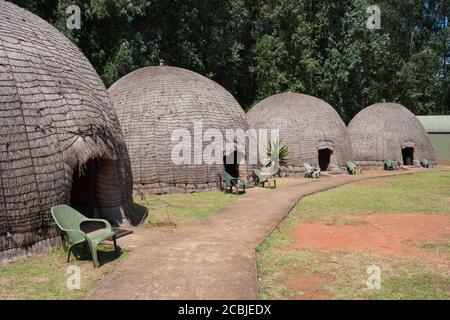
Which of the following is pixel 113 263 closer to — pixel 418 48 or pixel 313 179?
pixel 313 179

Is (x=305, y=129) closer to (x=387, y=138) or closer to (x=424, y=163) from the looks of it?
(x=387, y=138)

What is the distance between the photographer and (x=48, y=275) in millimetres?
7184

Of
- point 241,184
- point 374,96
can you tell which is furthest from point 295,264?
point 374,96

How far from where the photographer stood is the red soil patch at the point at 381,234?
8984mm

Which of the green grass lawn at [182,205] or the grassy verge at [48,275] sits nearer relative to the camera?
the grassy verge at [48,275]

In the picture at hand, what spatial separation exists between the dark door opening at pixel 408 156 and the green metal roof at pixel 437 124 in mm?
8591

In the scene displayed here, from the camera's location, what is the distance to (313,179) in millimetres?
23297

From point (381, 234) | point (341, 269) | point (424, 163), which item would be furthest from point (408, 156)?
point (341, 269)

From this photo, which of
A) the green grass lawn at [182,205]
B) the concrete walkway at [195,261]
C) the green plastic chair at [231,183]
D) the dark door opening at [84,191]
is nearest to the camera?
the concrete walkway at [195,261]

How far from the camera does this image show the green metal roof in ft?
123

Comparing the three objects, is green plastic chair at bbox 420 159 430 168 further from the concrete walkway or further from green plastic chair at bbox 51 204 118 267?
green plastic chair at bbox 51 204 118 267

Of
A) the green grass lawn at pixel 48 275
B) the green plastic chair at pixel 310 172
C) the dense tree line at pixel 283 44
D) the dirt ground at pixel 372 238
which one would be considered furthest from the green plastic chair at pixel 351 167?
the green grass lawn at pixel 48 275

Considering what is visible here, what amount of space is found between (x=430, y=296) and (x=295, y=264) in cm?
241

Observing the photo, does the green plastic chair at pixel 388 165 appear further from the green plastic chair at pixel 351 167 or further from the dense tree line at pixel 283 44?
the dense tree line at pixel 283 44
